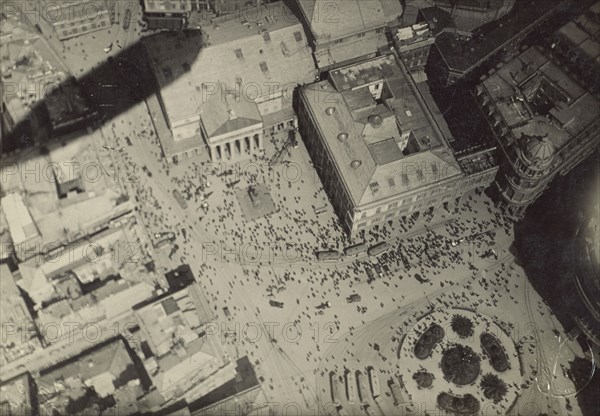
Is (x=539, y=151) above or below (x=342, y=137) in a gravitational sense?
below

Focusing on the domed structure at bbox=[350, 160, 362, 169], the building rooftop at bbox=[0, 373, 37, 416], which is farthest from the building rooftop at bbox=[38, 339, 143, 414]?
the domed structure at bbox=[350, 160, 362, 169]

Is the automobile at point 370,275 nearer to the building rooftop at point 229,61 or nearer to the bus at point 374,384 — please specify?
the bus at point 374,384

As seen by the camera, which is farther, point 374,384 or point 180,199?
point 180,199

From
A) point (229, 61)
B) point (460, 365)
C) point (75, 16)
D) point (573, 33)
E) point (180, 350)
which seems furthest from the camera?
point (75, 16)

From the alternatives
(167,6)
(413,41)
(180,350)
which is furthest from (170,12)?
(180,350)

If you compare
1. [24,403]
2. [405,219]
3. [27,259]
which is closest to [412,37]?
[405,219]

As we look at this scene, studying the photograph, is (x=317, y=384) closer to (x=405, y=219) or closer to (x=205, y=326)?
(x=205, y=326)

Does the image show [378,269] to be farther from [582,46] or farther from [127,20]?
[127,20]

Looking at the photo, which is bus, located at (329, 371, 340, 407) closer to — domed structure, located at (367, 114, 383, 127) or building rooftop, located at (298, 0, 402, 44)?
domed structure, located at (367, 114, 383, 127)

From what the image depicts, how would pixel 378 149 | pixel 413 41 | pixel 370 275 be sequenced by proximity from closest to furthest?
pixel 378 149 → pixel 370 275 → pixel 413 41
